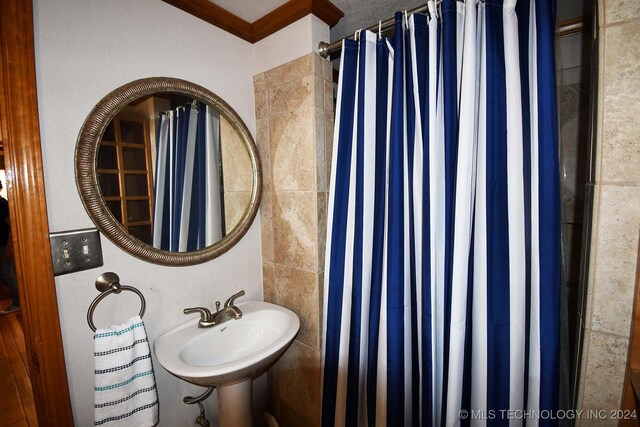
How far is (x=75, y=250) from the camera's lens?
80 cm

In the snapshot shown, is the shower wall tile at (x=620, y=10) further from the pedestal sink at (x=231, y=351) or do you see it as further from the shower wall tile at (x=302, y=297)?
the pedestal sink at (x=231, y=351)

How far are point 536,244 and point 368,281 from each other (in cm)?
55

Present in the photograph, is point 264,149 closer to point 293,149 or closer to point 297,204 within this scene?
point 293,149

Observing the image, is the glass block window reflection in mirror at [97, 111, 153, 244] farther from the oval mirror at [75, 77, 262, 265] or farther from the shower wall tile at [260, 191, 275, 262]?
the shower wall tile at [260, 191, 275, 262]

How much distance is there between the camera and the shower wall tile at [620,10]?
570 mm

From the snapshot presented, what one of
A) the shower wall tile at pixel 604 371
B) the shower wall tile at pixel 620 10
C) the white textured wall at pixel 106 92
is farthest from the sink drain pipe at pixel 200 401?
the shower wall tile at pixel 620 10

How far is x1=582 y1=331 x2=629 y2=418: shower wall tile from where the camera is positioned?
0.61 m

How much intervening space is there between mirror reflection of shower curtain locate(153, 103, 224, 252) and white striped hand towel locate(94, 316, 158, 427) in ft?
1.03

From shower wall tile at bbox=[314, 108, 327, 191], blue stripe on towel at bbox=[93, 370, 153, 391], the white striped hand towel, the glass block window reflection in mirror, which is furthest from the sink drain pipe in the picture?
shower wall tile at bbox=[314, 108, 327, 191]

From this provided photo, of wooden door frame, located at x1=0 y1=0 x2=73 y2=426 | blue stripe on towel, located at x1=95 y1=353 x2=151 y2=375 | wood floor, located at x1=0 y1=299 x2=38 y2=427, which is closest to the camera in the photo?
wooden door frame, located at x1=0 y1=0 x2=73 y2=426


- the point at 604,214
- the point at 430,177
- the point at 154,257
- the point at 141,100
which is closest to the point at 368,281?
the point at 430,177

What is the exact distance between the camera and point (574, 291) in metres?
1.12

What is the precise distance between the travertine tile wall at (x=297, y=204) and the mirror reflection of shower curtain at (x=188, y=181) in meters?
0.24

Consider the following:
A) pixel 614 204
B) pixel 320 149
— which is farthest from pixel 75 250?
pixel 614 204
